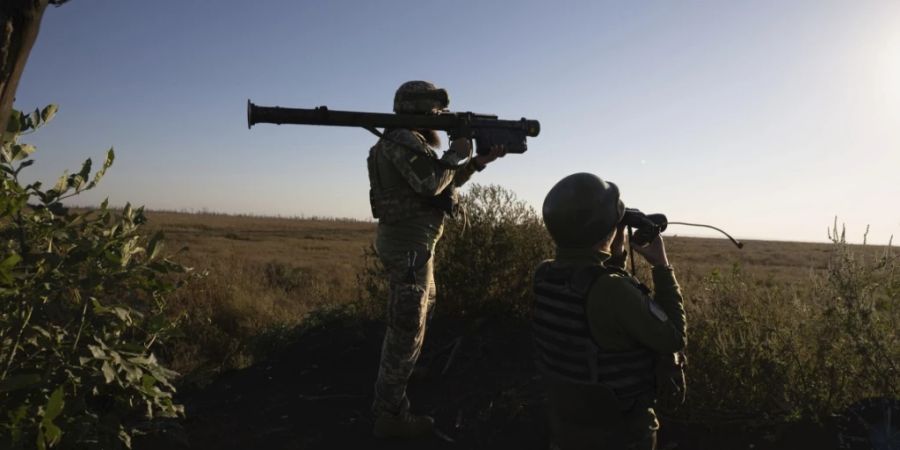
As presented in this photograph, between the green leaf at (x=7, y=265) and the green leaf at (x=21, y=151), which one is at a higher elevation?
the green leaf at (x=21, y=151)

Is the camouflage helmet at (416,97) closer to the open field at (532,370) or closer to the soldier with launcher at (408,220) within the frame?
the soldier with launcher at (408,220)

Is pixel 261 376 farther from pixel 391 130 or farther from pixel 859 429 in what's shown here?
pixel 859 429

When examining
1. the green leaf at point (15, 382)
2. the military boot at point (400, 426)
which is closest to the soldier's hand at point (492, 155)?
the military boot at point (400, 426)

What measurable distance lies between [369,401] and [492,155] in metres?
2.41

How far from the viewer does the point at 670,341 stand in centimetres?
226

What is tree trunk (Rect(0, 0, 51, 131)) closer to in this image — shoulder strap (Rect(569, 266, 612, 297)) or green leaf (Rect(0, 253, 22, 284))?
green leaf (Rect(0, 253, 22, 284))

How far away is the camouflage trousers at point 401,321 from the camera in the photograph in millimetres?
4023

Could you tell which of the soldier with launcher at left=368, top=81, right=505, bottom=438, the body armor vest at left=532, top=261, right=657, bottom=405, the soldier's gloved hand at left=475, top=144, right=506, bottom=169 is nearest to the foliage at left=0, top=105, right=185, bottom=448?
the soldier with launcher at left=368, top=81, right=505, bottom=438

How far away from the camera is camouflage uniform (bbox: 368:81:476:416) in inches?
156

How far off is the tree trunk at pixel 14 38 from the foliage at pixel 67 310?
655mm

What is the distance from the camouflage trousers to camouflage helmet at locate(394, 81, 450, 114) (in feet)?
3.33

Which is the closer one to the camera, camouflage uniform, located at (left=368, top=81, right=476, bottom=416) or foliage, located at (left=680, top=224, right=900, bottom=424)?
foliage, located at (left=680, top=224, right=900, bottom=424)

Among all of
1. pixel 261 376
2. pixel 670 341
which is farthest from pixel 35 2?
pixel 261 376

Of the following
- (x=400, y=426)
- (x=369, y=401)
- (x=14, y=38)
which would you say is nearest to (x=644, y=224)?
(x=400, y=426)
